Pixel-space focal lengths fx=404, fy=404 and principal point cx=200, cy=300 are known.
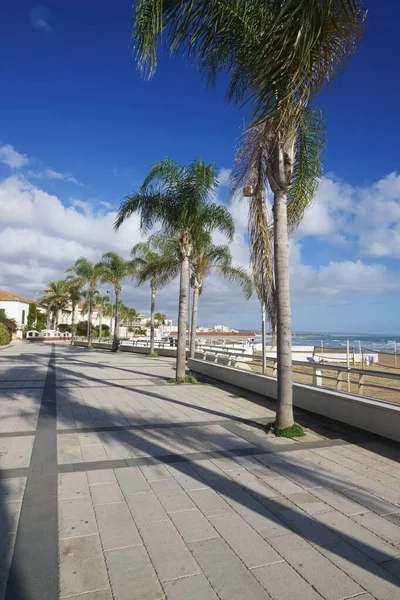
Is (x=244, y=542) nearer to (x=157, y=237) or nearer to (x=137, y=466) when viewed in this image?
(x=137, y=466)

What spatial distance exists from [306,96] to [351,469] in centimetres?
518

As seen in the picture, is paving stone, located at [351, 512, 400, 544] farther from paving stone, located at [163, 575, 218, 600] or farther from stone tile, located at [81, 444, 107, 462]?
stone tile, located at [81, 444, 107, 462]

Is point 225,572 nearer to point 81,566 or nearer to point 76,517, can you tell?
point 81,566

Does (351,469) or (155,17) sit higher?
(155,17)

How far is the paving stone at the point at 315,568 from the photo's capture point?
263cm

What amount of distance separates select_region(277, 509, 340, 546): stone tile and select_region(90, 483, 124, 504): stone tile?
1641mm

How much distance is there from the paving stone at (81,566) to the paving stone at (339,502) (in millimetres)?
2245

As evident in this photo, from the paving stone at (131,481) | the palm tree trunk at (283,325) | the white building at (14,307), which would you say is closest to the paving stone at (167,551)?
the paving stone at (131,481)

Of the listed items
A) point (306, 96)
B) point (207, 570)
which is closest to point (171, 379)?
point (306, 96)

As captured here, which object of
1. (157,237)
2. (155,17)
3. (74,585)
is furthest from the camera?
(157,237)

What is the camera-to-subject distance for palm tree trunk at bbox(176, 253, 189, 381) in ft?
41.9

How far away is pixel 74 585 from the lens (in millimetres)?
Result: 2670

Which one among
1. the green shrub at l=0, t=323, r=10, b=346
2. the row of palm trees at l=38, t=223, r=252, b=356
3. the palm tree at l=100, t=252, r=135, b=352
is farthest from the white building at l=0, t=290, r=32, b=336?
the palm tree at l=100, t=252, r=135, b=352

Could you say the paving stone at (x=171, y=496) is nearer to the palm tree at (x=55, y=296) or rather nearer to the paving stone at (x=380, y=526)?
the paving stone at (x=380, y=526)
